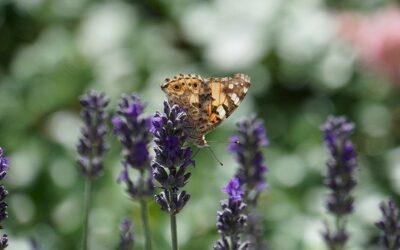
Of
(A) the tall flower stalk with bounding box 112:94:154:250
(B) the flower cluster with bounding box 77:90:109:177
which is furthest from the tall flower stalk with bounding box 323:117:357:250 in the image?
(B) the flower cluster with bounding box 77:90:109:177

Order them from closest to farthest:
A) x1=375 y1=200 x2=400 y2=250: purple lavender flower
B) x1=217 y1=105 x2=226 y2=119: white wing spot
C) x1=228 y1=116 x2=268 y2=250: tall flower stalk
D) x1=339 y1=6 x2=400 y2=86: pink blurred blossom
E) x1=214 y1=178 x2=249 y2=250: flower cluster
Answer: x1=214 y1=178 x2=249 y2=250: flower cluster
x1=375 y1=200 x2=400 y2=250: purple lavender flower
x1=228 y1=116 x2=268 y2=250: tall flower stalk
x1=217 y1=105 x2=226 y2=119: white wing spot
x1=339 y1=6 x2=400 y2=86: pink blurred blossom

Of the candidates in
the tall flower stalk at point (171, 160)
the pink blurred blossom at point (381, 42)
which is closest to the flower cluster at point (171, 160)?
the tall flower stalk at point (171, 160)

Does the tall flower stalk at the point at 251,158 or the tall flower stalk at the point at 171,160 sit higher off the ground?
the tall flower stalk at the point at 251,158

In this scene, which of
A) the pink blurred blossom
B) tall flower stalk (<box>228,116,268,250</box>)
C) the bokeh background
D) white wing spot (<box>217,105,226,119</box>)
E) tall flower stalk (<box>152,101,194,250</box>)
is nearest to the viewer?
tall flower stalk (<box>152,101,194,250</box>)

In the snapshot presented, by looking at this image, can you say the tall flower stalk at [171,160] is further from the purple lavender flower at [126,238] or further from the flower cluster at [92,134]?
the flower cluster at [92,134]

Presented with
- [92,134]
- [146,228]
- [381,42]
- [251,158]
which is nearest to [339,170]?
[251,158]

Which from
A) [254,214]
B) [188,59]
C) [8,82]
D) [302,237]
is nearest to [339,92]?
[188,59]

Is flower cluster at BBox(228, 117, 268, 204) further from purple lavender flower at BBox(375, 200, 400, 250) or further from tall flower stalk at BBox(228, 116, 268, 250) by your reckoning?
purple lavender flower at BBox(375, 200, 400, 250)
